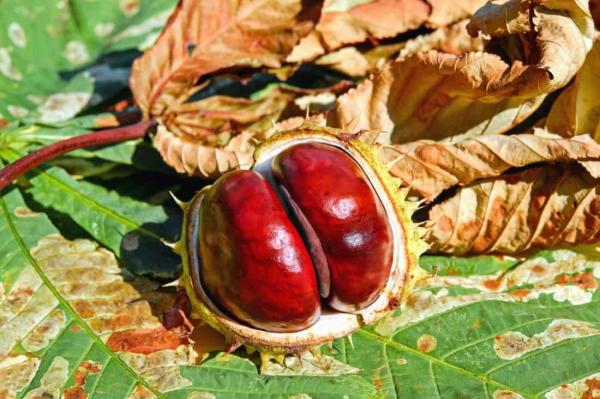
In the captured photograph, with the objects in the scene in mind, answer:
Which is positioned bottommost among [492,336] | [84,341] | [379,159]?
[492,336]

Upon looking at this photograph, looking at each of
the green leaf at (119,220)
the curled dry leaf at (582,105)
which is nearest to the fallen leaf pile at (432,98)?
the curled dry leaf at (582,105)

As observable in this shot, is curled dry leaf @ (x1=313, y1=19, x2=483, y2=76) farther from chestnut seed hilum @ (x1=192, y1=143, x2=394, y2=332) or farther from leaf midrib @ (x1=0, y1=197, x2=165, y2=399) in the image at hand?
leaf midrib @ (x1=0, y1=197, x2=165, y2=399)

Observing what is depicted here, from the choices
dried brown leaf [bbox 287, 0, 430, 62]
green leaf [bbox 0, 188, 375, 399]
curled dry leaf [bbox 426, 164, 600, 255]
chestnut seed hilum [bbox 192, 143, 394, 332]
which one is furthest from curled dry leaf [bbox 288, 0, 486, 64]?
green leaf [bbox 0, 188, 375, 399]

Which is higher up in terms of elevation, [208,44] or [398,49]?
[208,44]

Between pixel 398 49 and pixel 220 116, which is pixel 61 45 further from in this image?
pixel 398 49

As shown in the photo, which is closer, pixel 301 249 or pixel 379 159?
pixel 301 249

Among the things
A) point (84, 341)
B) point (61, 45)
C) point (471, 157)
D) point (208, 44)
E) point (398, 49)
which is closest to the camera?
point (84, 341)

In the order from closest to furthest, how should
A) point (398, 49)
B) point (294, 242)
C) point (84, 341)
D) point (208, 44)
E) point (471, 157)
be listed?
point (294, 242)
point (84, 341)
point (471, 157)
point (208, 44)
point (398, 49)

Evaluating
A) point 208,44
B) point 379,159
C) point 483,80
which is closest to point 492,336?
point 379,159
